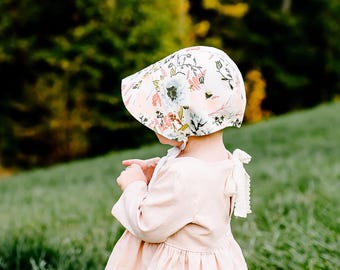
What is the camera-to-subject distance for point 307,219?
11.2 feet

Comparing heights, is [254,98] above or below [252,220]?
below

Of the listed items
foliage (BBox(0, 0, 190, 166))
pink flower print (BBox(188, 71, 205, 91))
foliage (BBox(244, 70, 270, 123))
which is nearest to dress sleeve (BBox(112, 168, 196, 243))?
pink flower print (BBox(188, 71, 205, 91))

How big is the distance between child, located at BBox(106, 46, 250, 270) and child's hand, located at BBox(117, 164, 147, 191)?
4 cm

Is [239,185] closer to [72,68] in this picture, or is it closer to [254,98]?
[72,68]

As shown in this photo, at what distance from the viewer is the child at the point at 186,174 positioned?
1.77 metres

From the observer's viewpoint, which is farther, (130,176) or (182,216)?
(130,176)

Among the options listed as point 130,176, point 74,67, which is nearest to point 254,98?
point 74,67

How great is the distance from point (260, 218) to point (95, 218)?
4.14 feet

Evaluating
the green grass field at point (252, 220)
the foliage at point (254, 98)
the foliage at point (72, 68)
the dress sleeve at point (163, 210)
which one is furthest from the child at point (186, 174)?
the foliage at point (254, 98)

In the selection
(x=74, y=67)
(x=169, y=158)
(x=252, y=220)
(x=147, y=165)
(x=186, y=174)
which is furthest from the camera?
(x=74, y=67)

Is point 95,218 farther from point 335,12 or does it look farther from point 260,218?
point 335,12

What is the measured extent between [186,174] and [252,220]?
6.74ft

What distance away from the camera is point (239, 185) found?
73.2 inches

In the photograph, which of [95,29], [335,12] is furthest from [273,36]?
[95,29]
